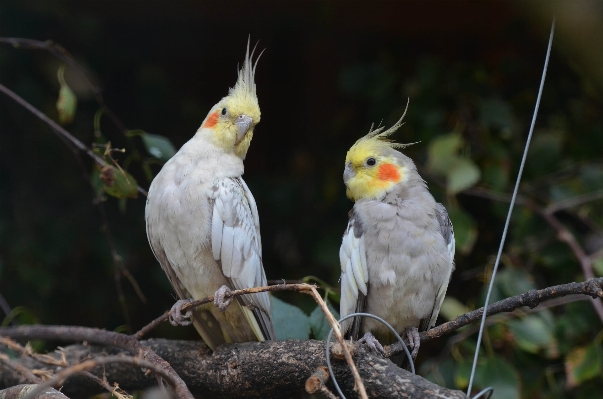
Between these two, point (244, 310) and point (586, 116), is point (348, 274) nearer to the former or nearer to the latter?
point (244, 310)

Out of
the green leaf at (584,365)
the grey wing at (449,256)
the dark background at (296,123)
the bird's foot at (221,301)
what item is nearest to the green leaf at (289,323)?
the bird's foot at (221,301)

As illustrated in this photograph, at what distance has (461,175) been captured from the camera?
2582 mm

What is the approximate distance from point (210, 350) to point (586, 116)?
2.43 m

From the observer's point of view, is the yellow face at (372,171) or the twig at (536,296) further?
the yellow face at (372,171)

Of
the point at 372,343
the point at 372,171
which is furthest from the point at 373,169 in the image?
the point at 372,343

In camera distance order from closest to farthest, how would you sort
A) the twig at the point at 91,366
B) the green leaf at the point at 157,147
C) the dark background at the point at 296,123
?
the twig at the point at 91,366 < the green leaf at the point at 157,147 < the dark background at the point at 296,123

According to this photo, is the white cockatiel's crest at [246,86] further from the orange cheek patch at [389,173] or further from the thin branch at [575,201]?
the thin branch at [575,201]

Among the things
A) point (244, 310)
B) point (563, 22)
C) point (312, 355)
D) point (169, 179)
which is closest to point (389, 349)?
point (312, 355)

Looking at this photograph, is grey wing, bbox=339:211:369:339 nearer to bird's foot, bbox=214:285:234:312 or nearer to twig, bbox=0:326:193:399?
bird's foot, bbox=214:285:234:312

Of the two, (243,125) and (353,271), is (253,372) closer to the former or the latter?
(353,271)

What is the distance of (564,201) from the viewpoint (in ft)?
9.03

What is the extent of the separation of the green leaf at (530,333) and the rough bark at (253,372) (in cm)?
116

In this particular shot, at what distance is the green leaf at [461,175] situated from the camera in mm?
2545

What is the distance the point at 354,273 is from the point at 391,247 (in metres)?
0.14
